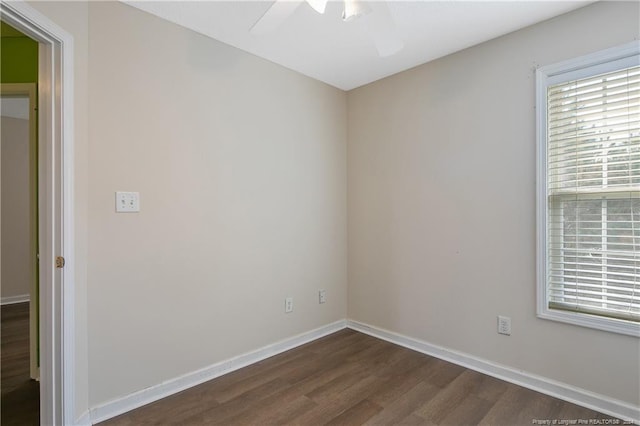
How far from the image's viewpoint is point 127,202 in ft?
6.32

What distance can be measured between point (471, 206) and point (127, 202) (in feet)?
7.77

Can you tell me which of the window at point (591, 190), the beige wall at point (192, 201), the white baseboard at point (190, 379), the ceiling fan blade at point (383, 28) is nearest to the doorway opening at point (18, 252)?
the white baseboard at point (190, 379)

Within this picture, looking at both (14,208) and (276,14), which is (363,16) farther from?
(14,208)

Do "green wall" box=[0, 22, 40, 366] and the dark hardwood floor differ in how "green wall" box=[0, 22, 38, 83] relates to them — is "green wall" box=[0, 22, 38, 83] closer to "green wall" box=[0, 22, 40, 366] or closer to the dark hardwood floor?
"green wall" box=[0, 22, 40, 366]

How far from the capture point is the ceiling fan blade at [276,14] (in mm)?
1380

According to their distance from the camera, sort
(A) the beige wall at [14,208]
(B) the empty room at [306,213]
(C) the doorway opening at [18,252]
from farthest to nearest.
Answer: (A) the beige wall at [14,208] → (C) the doorway opening at [18,252] → (B) the empty room at [306,213]

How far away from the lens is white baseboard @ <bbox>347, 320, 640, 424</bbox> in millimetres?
1831

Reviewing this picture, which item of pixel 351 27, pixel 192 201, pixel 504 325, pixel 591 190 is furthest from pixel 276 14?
pixel 504 325

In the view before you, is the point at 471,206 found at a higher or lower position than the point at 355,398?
higher

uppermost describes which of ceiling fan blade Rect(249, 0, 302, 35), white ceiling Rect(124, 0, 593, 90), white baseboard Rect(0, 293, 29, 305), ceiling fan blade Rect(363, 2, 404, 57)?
white ceiling Rect(124, 0, 593, 90)

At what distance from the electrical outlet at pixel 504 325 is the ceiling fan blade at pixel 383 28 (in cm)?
195

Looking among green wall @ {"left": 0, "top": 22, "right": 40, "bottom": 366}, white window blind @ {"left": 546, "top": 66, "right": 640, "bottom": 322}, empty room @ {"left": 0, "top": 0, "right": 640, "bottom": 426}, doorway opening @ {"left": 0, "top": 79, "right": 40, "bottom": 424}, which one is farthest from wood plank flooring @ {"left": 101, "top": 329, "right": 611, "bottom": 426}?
green wall @ {"left": 0, "top": 22, "right": 40, "bottom": 366}

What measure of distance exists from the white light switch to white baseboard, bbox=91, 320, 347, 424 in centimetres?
112

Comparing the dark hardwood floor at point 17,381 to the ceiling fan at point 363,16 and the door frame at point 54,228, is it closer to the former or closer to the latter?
the door frame at point 54,228
